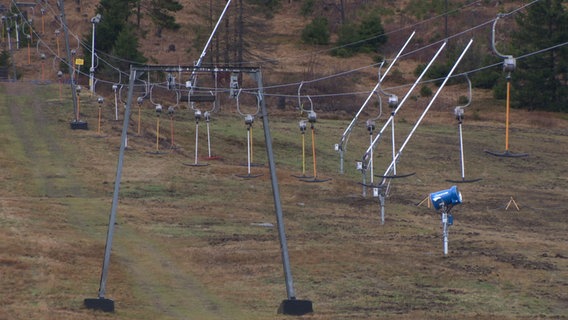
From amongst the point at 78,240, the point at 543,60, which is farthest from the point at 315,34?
the point at 78,240

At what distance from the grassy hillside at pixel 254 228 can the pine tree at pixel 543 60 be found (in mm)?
9537

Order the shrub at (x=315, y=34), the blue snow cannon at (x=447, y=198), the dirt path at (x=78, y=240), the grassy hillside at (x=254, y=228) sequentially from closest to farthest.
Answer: the dirt path at (x=78, y=240), the grassy hillside at (x=254, y=228), the blue snow cannon at (x=447, y=198), the shrub at (x=315, y=34)

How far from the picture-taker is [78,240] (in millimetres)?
32406

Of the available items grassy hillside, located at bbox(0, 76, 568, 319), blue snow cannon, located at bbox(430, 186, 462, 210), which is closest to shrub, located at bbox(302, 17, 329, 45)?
grassy hillside, located at bbox(0, 76, 568, 319)

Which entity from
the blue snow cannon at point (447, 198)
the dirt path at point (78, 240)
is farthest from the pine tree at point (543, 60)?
the blue snow cannon at point (447, 198)

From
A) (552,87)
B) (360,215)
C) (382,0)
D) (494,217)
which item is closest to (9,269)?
(360,215)

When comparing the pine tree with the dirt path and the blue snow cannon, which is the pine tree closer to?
the dirt path

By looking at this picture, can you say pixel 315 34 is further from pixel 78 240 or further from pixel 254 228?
pixel 78 240

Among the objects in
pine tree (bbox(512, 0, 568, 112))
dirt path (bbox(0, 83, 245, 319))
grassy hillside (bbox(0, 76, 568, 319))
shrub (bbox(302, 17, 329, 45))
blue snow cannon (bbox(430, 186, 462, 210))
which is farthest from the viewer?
shrub (bbox(302, 17, 329, 45))

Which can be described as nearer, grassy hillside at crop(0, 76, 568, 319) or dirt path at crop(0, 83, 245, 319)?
dirt path at crop(0, 83, 245, 319)

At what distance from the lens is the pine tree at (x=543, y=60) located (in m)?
77.2

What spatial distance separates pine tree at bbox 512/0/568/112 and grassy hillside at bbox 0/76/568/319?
954 cm

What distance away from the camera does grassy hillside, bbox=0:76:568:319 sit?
82.4ft

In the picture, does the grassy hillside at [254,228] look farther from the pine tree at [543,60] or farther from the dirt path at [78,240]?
the pine tree at [543,60]
